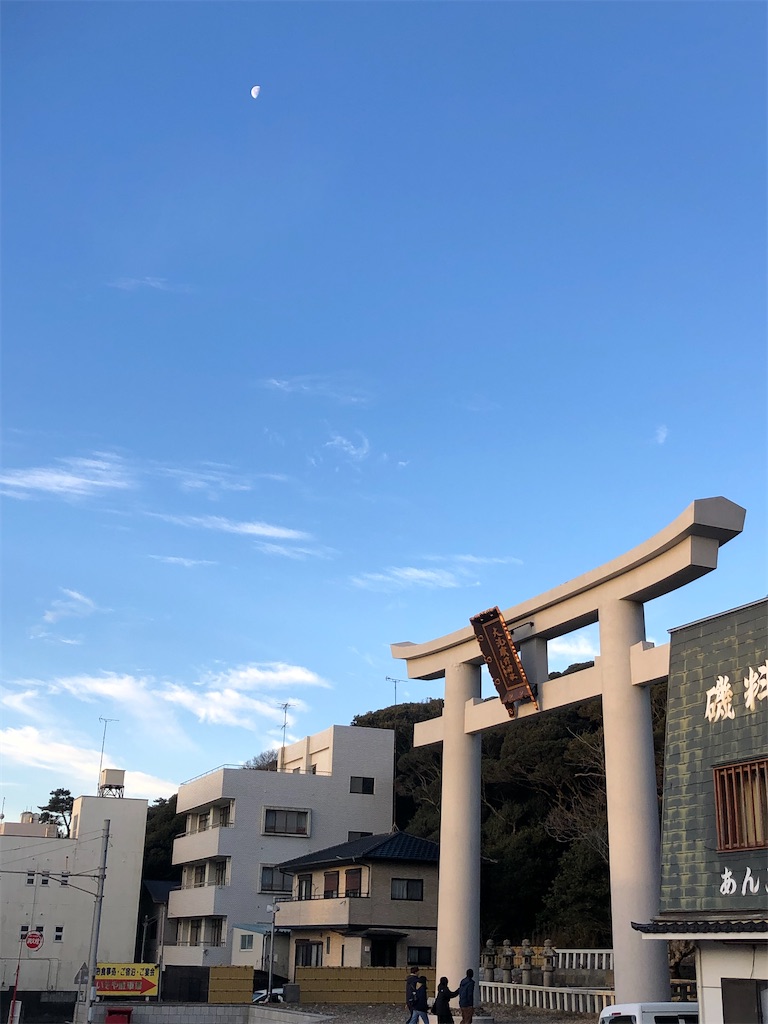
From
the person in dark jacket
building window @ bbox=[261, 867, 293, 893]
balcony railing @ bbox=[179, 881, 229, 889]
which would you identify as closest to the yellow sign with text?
the person in dark jacket

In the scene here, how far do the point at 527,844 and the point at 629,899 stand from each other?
21.0 metres

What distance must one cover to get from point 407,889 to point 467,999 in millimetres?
16876

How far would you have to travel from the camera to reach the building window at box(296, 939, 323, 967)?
132 ft

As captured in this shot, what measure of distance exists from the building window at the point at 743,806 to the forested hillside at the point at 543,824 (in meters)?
13.5

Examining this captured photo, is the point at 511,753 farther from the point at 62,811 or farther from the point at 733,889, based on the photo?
the point at 62,811

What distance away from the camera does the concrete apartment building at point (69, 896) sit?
49.9 metres

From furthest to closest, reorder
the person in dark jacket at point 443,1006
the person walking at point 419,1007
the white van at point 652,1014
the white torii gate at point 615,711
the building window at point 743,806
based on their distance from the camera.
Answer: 1. the person in dark jacket at point 443,1006
2. the person walking at point 419,1007
3. the white torii gate at point 615,711
4. the white van at point 652,1014
5. the building window at point 743,806

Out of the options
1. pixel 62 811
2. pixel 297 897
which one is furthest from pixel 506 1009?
pixel 62 811

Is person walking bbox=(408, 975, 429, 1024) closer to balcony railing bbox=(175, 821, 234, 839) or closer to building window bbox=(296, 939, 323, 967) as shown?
building window bbox=(296, 939, 323, 967)

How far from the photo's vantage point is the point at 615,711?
20.9 metres

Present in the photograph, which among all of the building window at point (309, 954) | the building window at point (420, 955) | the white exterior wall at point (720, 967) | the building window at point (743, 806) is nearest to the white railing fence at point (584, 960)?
the building window at point (420, 955)

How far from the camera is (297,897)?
142 feet

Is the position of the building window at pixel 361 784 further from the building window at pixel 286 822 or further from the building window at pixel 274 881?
the building window at pixel 274 881

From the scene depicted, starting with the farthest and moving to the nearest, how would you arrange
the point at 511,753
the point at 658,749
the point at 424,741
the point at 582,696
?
the point at 511,753 < the point at 658,749 < the point at 424,741 < the point at 582,696
